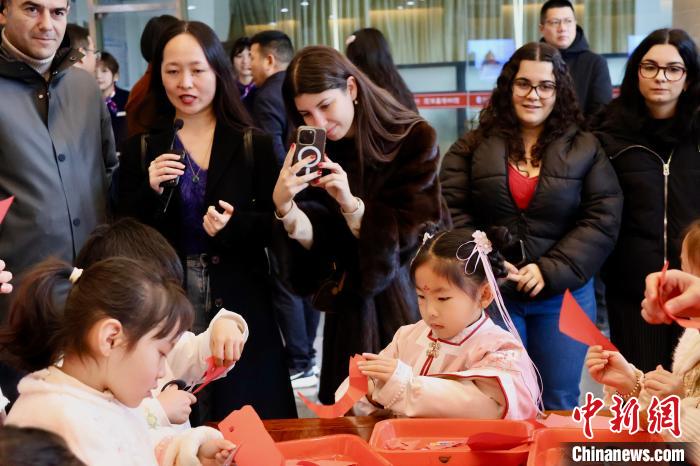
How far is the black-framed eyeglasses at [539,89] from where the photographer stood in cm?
312

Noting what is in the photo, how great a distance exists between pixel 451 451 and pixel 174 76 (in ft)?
4.95

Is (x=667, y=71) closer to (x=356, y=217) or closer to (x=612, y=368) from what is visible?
(x=356, y=217)

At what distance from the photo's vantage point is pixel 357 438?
68.7 inches

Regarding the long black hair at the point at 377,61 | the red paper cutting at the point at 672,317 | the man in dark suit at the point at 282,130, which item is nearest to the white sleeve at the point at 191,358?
the red paper cutting at the point at 672,317

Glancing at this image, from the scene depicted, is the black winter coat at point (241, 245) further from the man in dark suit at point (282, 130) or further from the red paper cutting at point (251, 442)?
the man in dark suit at point (282, 130)

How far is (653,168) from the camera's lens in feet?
10.4

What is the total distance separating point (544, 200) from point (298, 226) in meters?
0.89

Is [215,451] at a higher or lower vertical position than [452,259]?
lower

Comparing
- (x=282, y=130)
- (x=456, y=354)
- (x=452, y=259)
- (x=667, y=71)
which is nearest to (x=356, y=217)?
A: (x=452, y=259)

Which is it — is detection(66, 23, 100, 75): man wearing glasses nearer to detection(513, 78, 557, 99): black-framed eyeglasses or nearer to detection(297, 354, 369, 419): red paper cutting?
detection(513, 78, 557, 99): black-framed eyeglasses

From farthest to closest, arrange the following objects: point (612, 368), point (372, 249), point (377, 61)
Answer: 1. point (377, 61)
2. point (372, 249)
3. point (612, 368)

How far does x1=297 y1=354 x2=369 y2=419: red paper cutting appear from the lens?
1.93m

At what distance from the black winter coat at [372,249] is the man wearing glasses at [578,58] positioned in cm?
189

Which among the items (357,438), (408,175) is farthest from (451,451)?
(408,175)
